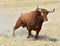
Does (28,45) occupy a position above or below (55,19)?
above

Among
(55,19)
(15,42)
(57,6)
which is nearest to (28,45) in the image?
(15,42)

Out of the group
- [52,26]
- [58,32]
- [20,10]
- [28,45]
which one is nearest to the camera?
[28,45]

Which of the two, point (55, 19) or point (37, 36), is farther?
point (55, 19)

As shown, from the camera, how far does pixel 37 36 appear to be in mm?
12406

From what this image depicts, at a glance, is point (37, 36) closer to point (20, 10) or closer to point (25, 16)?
point (25, 16)

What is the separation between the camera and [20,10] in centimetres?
2064

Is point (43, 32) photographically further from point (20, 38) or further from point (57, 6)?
point (57, 6)

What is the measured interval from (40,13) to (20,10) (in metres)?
9.06

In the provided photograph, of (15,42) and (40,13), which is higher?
(40,13)

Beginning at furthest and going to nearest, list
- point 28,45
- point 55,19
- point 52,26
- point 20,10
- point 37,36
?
point 20,10 < point 55,19 < point 52,26 < point 37,36 < point 28,45

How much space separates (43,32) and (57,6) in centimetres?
902

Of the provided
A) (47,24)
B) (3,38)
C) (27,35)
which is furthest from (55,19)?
(3,38)

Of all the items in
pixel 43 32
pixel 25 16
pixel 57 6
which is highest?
pixel 25 16

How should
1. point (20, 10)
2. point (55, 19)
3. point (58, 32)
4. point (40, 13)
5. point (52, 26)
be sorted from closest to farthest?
1. point (40, 13)
2. point (58, 32)
3. point (52, 26)
4. point (55, 19)
5. point (20, 10)
